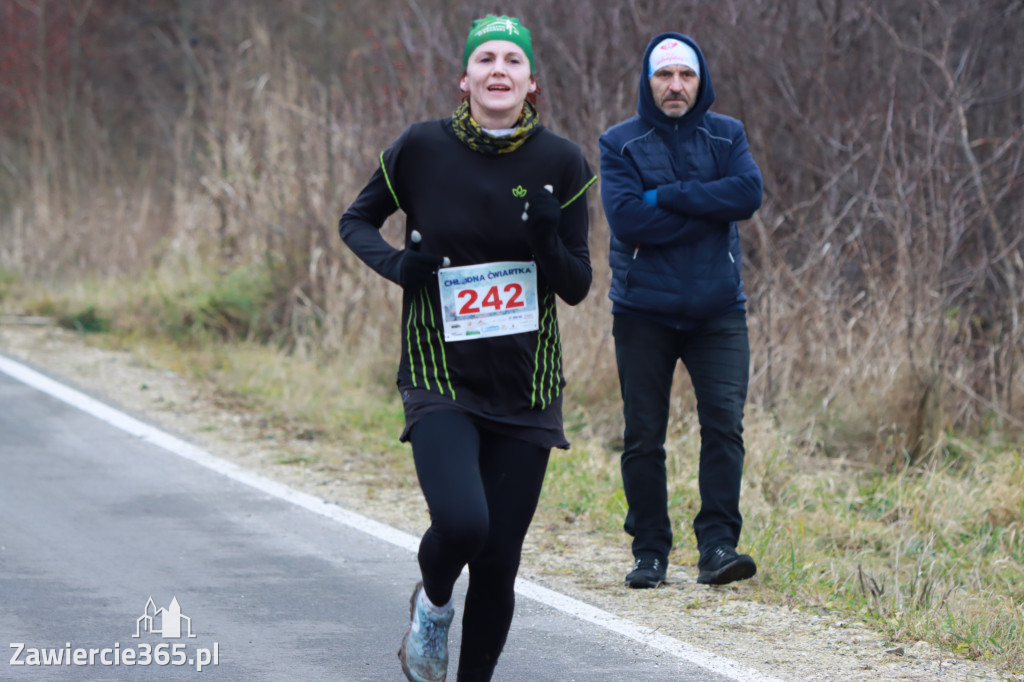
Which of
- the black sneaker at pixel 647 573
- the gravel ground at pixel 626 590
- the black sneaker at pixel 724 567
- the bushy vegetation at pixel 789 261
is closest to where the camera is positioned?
the gravel ground at pixel 626 590

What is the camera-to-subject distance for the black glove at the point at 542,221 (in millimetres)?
3533

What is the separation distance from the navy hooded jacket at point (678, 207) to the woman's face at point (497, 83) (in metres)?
1.74

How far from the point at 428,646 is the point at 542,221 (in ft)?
3.91

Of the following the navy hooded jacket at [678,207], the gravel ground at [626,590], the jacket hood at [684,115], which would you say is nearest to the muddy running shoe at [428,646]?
the gravel ground at [626,590]

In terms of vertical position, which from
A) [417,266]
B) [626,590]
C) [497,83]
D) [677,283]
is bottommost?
[626,590]

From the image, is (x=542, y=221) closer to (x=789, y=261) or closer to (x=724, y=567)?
(x=724, y=567)

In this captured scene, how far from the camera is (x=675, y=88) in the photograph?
5.46 m

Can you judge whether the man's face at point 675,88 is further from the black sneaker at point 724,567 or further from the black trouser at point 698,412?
the black sneaker at point 724,567

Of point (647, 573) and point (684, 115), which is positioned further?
point (684, 115)

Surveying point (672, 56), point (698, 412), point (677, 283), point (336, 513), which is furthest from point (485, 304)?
point (336, 513)

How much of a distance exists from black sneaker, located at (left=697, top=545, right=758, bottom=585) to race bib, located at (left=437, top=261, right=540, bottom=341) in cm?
200

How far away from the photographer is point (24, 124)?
1967cm

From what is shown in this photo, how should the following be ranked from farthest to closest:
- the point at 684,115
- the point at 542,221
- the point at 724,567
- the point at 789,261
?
the point at 789,261 → the point at 684,115 → the point at 724,567 → the point at 542,221

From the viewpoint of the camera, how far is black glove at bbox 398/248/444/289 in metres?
3.56
